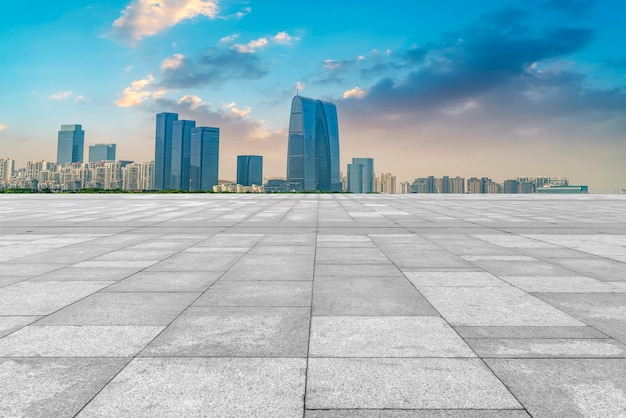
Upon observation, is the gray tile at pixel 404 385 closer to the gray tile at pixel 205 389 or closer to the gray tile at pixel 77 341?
the gray tile at pixel 205 389

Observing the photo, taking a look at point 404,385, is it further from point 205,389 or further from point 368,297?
point 368,297

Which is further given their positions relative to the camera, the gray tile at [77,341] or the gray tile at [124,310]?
the gray tile at [124,310]

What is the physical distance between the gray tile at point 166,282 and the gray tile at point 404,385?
4.35 m

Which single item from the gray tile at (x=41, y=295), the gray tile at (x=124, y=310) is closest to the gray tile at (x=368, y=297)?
the gray tile at (x=124, y=310)

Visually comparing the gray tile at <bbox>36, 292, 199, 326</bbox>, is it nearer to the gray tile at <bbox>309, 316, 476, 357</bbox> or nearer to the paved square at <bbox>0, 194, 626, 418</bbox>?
the paved square at <bbox>0, 194, 626, 418</bbox>

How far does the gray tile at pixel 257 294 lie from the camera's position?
23.4 feet

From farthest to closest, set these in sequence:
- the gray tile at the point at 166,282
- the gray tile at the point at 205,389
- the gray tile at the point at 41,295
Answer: the gray tile at the point at 166,282 < the gray tile at the point at 41,295 < the gray tile at the point at 205,389

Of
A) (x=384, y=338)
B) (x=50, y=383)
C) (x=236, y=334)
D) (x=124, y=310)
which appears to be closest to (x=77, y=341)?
(x=50, y=383)

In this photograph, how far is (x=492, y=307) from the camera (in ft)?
22.5

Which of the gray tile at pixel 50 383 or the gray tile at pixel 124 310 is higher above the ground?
the gray tile at pixel 124 310

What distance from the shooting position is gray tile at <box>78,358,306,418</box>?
144 inches

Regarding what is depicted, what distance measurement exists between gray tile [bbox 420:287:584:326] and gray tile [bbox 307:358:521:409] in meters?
1.75

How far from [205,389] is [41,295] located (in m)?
5.31

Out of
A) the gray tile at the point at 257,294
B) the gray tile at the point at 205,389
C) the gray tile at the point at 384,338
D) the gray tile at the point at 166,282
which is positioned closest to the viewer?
the gray tile at the point at 205,389
